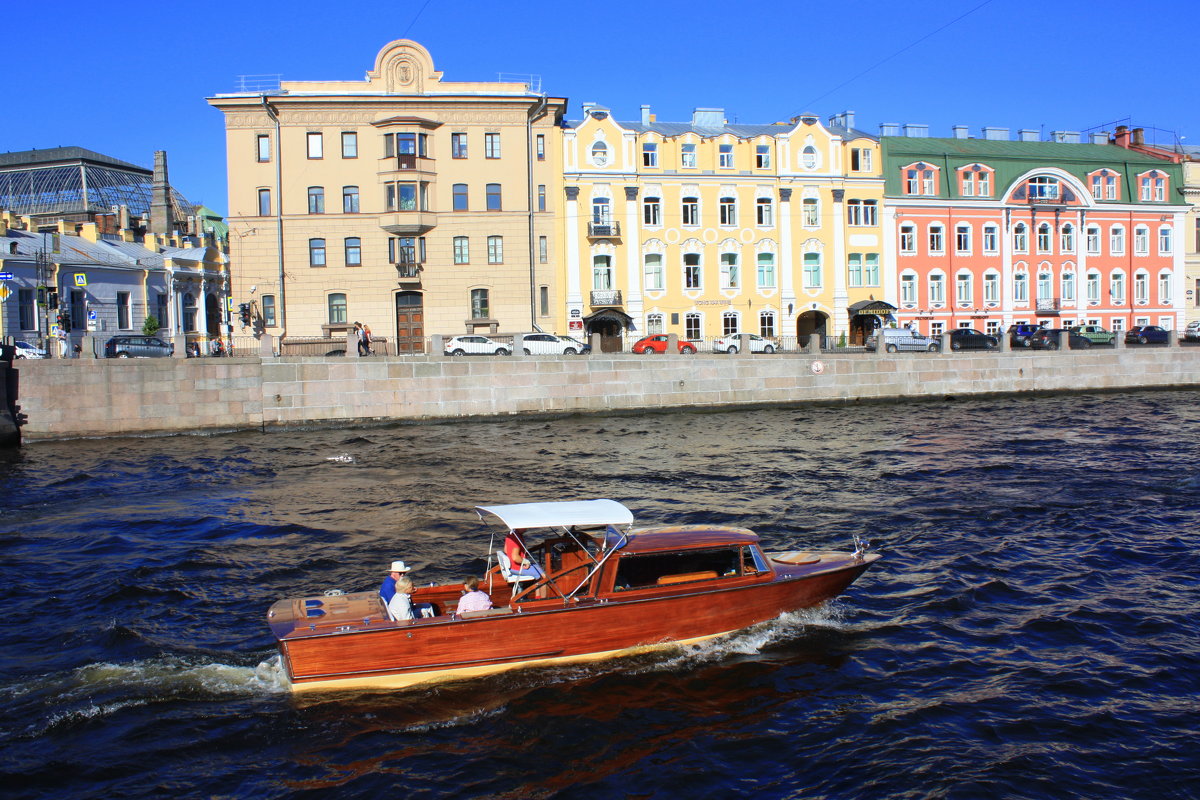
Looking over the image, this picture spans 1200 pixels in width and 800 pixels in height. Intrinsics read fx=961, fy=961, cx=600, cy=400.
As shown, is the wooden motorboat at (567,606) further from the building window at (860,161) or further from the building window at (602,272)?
the building window at (860,161)

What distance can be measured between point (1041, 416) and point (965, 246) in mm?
22039

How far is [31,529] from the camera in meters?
18.8

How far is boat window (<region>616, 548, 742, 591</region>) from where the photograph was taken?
11391 mm

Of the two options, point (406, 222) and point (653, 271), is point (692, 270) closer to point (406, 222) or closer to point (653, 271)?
point (653, 271)

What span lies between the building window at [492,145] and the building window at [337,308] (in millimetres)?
9725

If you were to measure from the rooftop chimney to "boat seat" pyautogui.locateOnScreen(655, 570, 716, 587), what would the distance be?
67.6 metres

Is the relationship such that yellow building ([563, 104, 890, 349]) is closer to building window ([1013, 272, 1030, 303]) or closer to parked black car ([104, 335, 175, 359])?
building window ([1013, 272, 1030, 303])

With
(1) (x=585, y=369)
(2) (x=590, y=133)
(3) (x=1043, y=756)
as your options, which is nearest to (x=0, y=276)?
(1) (x=585, y=369)

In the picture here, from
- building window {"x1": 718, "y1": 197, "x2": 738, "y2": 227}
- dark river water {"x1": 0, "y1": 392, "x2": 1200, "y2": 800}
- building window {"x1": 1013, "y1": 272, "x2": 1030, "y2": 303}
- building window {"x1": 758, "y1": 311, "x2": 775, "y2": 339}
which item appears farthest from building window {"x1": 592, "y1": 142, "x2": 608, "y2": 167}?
dark river water {"x1": 0, "y1": 392, "x2": 1200, "y2": 800}

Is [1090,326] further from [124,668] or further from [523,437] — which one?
[124,668]

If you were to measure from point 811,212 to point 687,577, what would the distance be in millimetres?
42092

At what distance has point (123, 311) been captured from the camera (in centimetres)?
4806

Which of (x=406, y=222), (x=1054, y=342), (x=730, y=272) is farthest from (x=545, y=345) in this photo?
(x=1054, y=342)

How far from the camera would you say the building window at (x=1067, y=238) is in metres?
54.9
